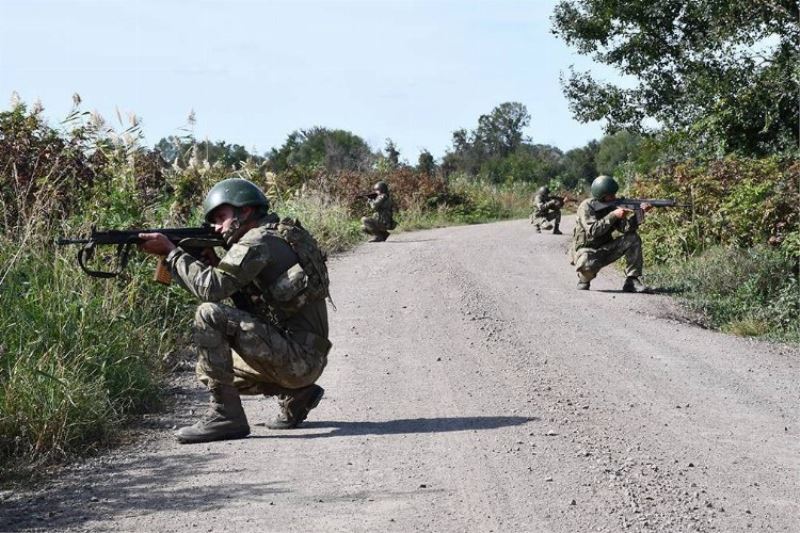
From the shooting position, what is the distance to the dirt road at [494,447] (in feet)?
19.3

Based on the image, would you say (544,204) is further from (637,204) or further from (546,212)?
(637,204)

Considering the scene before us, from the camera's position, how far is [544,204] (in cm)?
2773

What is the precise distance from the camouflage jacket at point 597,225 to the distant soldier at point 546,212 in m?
10.9

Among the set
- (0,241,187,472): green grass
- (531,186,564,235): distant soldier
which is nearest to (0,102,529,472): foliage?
(0,241,187,472): green grass

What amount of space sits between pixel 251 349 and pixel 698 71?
1899cm

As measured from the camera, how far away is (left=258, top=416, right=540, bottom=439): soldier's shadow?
7.65 m

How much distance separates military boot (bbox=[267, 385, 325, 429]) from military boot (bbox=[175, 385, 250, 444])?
0.39m

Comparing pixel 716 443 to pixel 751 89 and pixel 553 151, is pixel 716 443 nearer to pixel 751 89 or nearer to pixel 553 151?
pixel 751 89

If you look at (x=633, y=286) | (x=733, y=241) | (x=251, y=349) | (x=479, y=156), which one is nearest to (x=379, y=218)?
(x=733, y=241)

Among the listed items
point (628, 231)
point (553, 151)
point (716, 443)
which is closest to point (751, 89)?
point (628, 231)

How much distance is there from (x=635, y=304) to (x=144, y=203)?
6.19 metres

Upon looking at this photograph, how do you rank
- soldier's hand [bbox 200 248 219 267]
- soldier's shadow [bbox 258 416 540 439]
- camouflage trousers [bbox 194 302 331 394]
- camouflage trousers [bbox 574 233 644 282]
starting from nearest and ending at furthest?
camouflage trousers [bbox 194 302 331 394] < soldier's shadow [bbox 258 416 540 439] < soldier's hand [bbox 200 248 219 267] < camouflage trousers [bbox 574 233 644 282]

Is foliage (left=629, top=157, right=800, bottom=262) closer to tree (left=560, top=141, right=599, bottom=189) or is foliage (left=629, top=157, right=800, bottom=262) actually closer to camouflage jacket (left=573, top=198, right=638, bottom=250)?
camouflage jacket (left=573, top=198, right=638, bottom=250)

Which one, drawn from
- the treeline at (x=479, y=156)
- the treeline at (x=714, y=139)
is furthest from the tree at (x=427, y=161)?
the treeline at (x=714, y=139)
